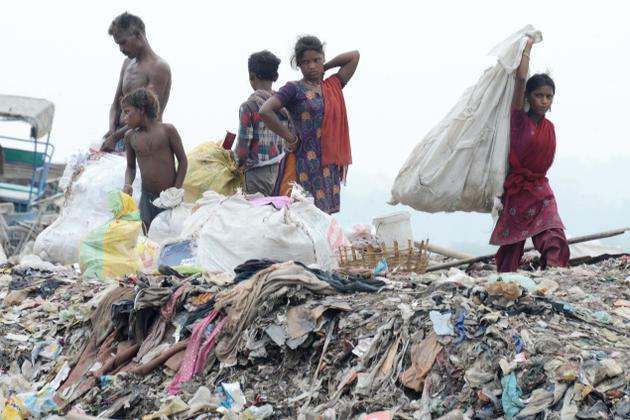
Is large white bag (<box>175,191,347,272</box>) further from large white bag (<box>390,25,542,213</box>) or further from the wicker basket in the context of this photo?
large white bag (<box>390,25,542,213</box>)

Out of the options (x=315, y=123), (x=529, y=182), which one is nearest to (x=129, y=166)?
(x=315, y=123)

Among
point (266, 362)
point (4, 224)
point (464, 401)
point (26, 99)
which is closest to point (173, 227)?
point (266, 362)

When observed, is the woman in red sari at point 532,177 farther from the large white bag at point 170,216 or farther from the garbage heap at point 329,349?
the large white bag at point 170,216

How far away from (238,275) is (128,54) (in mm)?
3779

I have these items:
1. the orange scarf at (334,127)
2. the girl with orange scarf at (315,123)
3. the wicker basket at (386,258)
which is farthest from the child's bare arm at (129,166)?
the wicker basket at (386,258)

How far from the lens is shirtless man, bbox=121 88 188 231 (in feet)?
24.1

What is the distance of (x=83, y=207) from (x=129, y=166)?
1015 millimetres

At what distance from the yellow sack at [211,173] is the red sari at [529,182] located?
218cm

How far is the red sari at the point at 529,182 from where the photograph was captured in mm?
6410

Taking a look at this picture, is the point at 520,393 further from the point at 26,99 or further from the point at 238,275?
the point at 26,99

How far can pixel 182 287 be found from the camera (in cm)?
503

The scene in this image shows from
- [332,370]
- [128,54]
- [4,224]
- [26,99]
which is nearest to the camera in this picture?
[332,370]

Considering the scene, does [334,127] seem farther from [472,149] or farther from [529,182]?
[529,182]

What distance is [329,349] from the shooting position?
13.9 feet
